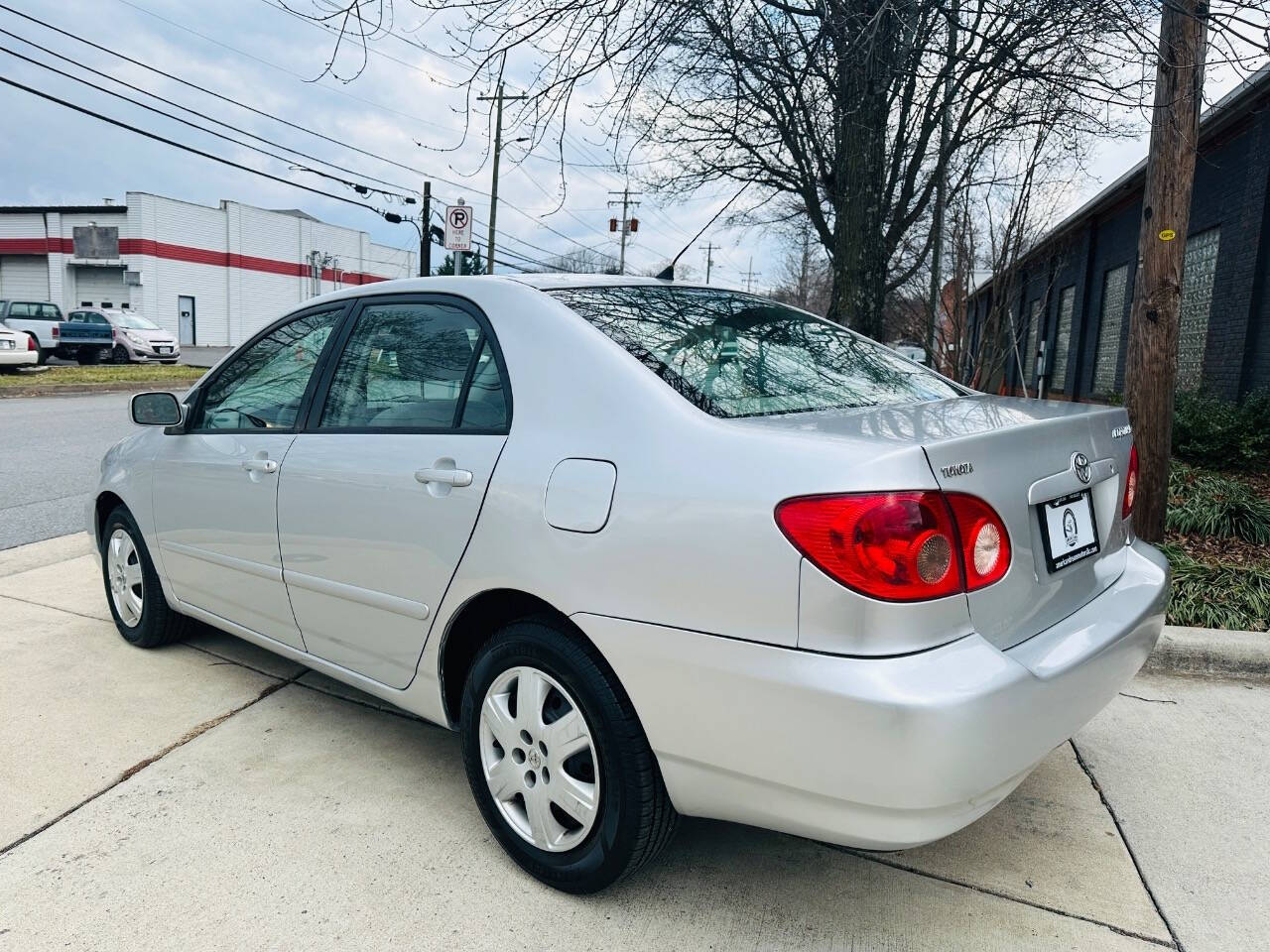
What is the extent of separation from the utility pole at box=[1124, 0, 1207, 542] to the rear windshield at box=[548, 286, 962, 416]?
8.24 feet

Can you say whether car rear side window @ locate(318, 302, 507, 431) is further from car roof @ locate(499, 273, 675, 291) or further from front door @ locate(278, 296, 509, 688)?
car roof @ locate(499, 273, 675, 291)

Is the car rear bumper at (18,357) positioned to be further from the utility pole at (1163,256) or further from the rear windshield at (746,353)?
the utility pole at (1163,256)

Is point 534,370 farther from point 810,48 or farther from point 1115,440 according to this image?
point 810,48

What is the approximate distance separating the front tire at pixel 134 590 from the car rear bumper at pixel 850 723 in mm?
2708

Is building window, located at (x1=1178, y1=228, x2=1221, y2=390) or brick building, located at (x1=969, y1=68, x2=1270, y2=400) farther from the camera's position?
building window, located at (x1=1178, y1=228, x2=1221, y2=390)

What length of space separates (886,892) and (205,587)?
8.93 ft

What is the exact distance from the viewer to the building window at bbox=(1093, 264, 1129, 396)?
50.2 feet

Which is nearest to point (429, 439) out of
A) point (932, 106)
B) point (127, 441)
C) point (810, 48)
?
point (127, 441)

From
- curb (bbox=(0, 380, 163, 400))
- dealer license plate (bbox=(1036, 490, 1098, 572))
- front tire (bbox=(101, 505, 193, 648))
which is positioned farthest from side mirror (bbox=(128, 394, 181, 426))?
curb (bbox=(0, 380, 163, 400))

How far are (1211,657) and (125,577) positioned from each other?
4907mm

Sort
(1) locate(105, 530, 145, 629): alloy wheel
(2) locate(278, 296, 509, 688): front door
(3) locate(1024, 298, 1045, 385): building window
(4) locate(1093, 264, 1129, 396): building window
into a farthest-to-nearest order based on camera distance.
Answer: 1. (3) locate(1024, 298, 1045, 385): building window
2. (4) locate(1093, 264, 1129, 396): building window
3. (1) locate(105, 530, 145, 629): alloy wheel
4. (2) locate(278, 296, 509, 688): front door

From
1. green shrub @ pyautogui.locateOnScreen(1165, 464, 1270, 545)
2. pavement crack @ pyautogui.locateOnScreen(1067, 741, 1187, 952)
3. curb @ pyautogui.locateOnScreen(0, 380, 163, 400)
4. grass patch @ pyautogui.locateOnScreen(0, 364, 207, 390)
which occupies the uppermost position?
green shrub @ pyautogui.locateOnScreen(1165, 464, 1270, 545)

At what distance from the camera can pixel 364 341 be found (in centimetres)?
311

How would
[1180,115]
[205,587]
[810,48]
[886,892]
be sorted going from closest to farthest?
[886,892]
[205,587]
[1180,115]
[810,48]
